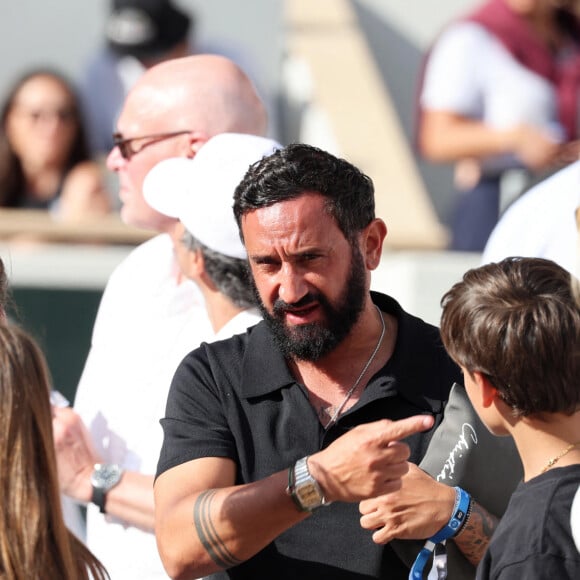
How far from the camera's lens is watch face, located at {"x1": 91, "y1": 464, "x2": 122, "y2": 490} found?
317cm

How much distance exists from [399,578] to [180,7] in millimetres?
4731

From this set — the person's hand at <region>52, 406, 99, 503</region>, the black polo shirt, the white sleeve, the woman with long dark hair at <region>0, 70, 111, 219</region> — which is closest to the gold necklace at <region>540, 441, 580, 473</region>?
the black polo shirt

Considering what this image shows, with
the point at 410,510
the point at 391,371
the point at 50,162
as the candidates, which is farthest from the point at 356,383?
the point at 50,162

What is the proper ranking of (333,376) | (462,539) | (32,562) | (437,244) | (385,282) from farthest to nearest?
(437,244)
(385,282)
(333,376)
(462,539)
(32,562)

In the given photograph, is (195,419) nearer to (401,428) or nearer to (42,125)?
(401,428)

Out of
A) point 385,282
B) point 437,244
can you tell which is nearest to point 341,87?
point 437,244

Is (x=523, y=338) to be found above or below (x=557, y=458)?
above

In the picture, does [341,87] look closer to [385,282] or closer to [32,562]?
[385,282]

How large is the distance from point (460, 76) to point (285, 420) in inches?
120

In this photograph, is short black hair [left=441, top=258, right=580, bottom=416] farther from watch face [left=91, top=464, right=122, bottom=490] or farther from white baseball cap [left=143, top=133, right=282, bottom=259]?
watch face [left=91, top=464, right=122, bottom=490]

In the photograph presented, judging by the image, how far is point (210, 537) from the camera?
2.46m

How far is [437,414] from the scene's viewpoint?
2.71 meters

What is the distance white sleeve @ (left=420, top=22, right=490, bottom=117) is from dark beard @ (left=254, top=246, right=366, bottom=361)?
284 cm

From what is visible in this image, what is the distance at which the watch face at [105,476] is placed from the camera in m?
3.17
